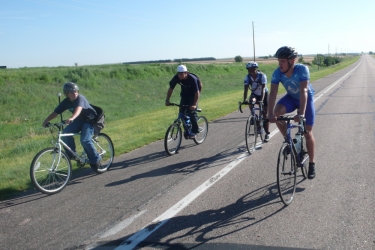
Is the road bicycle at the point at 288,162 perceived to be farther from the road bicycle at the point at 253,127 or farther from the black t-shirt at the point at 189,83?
the black t-shirt at the point at 189,83

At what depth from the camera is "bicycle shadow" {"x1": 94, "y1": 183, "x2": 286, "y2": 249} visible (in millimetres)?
4328

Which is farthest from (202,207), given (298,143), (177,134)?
(177,134)

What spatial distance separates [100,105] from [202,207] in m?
26.7

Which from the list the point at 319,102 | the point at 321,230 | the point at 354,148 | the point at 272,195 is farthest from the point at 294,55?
the point at 319,102

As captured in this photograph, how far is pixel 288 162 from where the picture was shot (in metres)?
5.43

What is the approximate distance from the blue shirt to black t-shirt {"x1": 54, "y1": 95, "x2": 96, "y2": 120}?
3228mm

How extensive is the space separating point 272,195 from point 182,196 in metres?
1.27

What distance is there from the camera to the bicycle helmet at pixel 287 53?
18.0ft

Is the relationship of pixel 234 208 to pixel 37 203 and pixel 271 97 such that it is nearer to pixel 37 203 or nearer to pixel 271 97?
pixel 271 97

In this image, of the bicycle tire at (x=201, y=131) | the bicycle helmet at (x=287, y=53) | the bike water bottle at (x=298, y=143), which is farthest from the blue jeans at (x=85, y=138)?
the bicycle helmet at (x=287, y=53)

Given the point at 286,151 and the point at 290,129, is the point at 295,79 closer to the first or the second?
the point at 290,129

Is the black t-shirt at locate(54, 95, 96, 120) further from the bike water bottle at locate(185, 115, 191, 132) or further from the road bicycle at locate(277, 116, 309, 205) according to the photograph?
the road bicycle at locate(277, 116, 309, 205)

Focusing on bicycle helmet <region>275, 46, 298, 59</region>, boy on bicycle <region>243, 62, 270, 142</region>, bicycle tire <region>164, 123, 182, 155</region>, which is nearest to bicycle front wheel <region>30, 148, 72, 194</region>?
bicycle tire <region>164, 123, 182, 155</region>

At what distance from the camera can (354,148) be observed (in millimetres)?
8430
